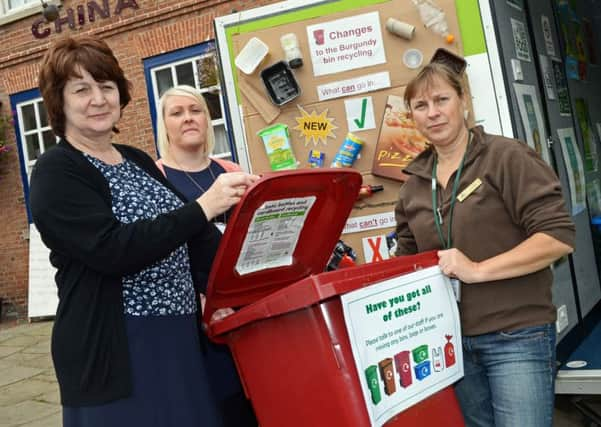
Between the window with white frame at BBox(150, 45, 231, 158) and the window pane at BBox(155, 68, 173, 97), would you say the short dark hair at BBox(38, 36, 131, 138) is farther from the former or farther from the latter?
the window pane at BBox(155, 68, 173, 97)

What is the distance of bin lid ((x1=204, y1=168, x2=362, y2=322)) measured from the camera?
1.75 meters

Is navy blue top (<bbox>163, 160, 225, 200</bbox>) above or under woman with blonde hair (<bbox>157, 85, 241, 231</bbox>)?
under

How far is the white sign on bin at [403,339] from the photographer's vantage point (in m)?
1.52

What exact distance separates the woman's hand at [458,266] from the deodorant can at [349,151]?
1.41 metres

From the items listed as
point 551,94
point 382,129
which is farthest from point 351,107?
point 551,94

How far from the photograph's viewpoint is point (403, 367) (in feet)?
5.33

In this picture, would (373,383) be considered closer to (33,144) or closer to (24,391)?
(24,391)

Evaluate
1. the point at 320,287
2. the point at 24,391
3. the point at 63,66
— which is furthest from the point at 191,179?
the point at 24,391

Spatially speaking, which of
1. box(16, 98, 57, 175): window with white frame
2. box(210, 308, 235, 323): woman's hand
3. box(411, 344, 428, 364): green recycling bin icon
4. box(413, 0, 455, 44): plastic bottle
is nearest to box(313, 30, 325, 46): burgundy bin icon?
box(413, 0, 455, 44): plastic bottle

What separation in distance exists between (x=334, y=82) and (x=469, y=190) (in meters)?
1.48

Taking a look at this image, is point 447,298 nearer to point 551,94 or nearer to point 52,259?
point 52,259

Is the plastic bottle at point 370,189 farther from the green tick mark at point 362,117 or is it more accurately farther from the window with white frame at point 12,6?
the window with white frame at point 12,6

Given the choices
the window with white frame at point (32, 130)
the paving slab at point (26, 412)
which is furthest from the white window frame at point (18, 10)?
the paving slab at point (26, 412)

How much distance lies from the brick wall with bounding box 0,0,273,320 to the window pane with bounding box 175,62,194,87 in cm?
27
